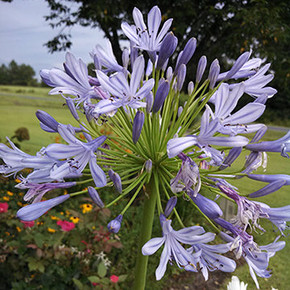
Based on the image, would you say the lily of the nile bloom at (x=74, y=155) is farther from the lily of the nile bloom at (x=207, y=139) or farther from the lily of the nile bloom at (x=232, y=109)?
the lily of the nile bloom at (x=232, y=109)

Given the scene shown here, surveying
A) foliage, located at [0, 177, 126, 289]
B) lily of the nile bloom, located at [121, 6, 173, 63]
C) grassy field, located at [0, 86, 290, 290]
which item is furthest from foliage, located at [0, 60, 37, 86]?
lily of the nile bloom, located at [121, 6, 173, 63]

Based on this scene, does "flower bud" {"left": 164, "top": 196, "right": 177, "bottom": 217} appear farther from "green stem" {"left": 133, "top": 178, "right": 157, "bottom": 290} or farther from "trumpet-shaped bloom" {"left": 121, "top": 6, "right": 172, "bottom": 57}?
"trumpet-shaped bloom" {"left": 121, "top": 6, "right": 172, "bottom": 57}

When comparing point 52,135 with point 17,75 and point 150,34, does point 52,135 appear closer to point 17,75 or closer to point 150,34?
point 17,75

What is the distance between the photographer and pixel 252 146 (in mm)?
892

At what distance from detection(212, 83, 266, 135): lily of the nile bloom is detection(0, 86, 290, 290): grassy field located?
2626 mm

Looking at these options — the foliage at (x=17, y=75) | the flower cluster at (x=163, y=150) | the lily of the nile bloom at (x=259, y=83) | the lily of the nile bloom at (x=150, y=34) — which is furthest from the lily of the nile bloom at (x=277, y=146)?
the foliage at (x=17, y=75)

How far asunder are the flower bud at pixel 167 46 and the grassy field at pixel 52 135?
93.4 inches

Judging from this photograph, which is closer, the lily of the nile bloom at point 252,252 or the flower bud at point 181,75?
the lily of the nile bloom at point 252,252

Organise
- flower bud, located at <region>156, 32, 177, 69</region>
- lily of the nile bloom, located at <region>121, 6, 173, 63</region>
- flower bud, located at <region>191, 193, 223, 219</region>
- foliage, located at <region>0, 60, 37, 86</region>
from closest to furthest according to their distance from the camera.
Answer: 1. flower bud, located at <region>191, 193, 223, 219</region>
2. flower bud, located at <region>156, 32, 177, 69</region>
3. lily of the nile bloom, located at <region>121, 6, 173, 63</region>
4. foliage, located at <region>0, 60, 37, 86</region>

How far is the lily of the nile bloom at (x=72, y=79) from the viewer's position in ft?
3.03

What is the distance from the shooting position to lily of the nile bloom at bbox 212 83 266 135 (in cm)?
80

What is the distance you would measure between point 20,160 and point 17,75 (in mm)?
7538

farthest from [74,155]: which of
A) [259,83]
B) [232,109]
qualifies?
[259,83]

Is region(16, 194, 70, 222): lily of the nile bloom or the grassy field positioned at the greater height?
region(16, 194, 70, 222): lily of the nile bloom
